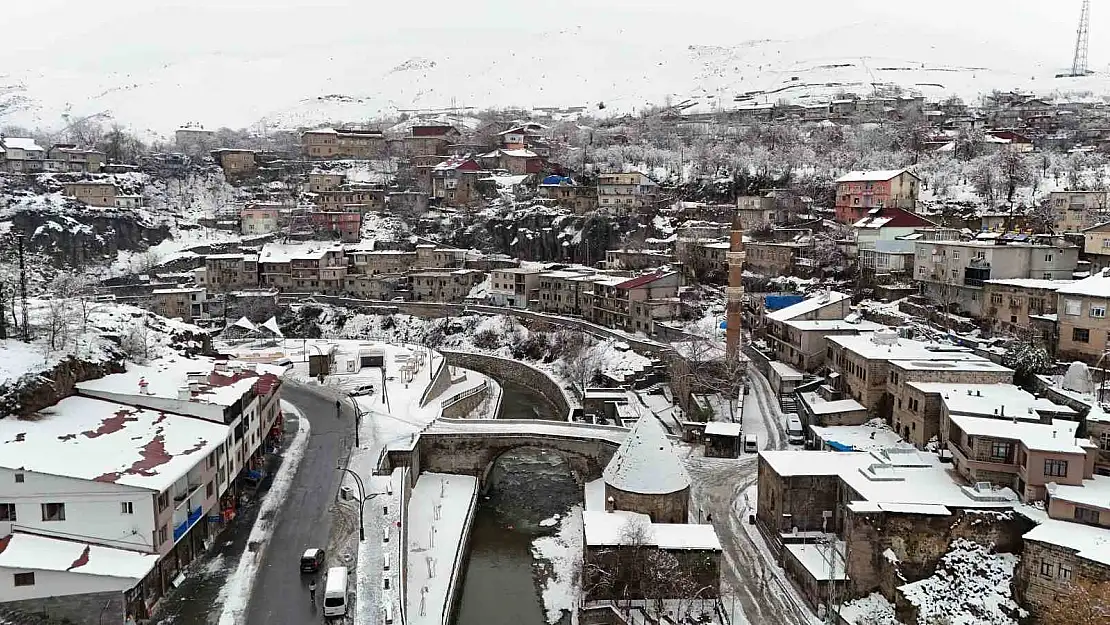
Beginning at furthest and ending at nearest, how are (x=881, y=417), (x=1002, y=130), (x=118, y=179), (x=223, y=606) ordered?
(x=118, y=179) → (x=1002, y=130) → (x=881, y=417) → (x=223, y=606)

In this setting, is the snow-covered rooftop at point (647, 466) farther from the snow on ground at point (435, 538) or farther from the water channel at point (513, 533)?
the snow on ground at point (435, 538)

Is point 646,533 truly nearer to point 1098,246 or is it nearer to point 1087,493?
point 1087,493

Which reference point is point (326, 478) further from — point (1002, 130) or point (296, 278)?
point (1002, 130)

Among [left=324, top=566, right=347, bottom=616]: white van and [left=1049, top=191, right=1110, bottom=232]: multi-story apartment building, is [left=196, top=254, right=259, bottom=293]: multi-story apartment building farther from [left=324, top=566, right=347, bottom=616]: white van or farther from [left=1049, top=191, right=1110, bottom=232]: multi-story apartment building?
[left=1049, top=191, right=1110, bottom=232]: multi-story apartment building

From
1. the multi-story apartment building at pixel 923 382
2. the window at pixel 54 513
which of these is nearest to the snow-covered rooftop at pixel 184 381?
the window at pixel 54 513

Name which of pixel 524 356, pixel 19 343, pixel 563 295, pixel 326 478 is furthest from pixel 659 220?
pixel 19 343

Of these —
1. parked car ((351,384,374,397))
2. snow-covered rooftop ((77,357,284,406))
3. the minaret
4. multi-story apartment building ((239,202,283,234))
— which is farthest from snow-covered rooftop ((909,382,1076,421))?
multi-story apartment building ((239,202,283,234))

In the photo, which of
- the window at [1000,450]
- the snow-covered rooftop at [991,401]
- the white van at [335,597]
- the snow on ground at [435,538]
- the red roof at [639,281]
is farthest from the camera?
the red roof at [639,281]

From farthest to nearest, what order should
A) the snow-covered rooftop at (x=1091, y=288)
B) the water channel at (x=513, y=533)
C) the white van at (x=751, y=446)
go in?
the white van at (x=751, y=446) → the snow-covered rooftop at (x=1091, y=288) → the water channel at (x=513, y=533)
